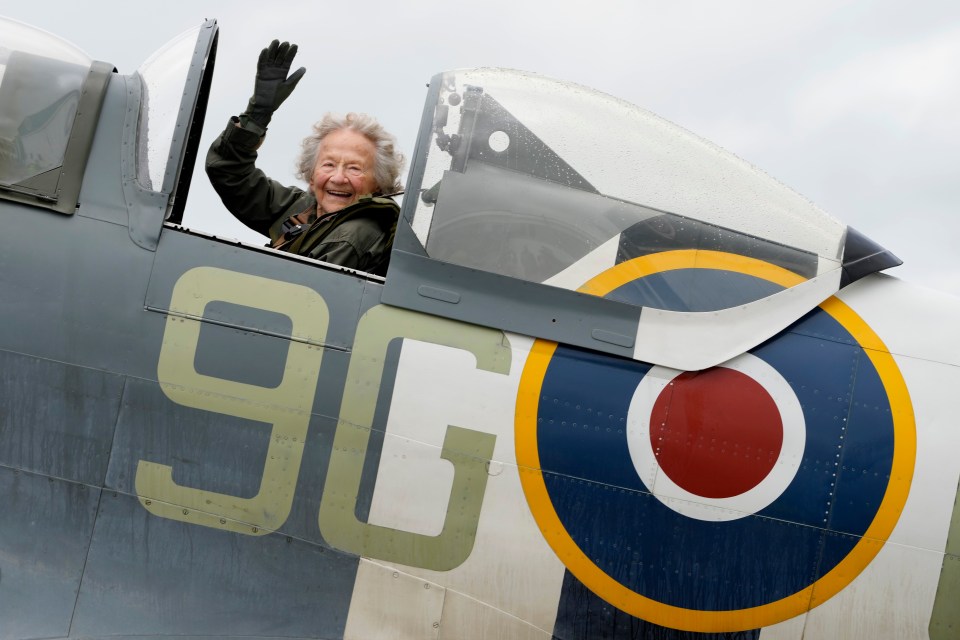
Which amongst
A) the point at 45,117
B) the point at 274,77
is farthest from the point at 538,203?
the point at 45,117

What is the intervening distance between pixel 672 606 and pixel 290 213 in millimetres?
3202

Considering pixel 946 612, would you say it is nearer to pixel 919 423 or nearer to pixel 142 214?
pixel 919 423

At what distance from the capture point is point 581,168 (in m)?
3.92

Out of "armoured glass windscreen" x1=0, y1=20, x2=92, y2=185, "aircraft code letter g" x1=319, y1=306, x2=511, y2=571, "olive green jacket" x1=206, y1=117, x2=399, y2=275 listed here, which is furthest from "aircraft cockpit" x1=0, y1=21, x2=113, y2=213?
"aircraft code letter g" x1=319, y1=306, x2=511, y2=571

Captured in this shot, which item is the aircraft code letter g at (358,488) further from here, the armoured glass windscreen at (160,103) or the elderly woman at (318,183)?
the armoured glass windscreen at (160,103)

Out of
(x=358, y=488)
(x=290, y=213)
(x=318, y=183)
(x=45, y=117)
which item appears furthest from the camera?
(x=290, y=213)

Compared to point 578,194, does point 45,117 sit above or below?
below

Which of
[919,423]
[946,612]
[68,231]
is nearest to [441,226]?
[68,231]

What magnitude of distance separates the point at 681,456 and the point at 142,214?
2.34 meters

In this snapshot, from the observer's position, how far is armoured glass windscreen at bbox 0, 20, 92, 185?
12.3ft

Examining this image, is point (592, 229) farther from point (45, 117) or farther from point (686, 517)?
point (45, 117)

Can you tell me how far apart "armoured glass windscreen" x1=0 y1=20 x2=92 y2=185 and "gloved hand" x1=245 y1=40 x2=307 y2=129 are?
776 millimetres

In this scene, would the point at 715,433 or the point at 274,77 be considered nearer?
the point at 715,433

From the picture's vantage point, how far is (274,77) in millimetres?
4453
